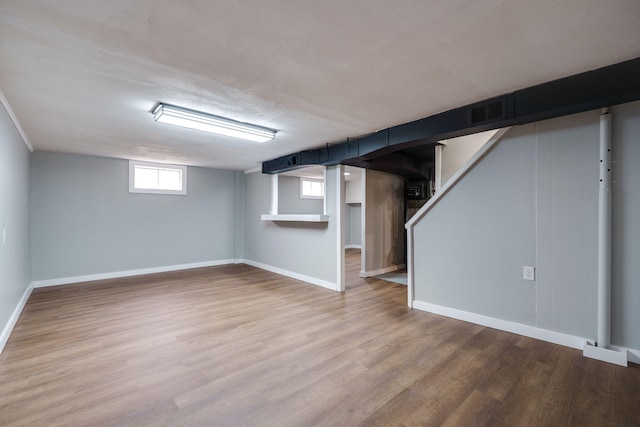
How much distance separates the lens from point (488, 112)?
100 inches

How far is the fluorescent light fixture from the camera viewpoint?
268 cm

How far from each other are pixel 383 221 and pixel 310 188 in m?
3.02

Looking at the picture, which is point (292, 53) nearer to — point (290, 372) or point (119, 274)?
point (290, 372)

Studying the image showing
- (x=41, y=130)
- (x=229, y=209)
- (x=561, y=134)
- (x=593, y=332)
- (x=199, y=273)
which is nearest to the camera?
(x=593, y=332)

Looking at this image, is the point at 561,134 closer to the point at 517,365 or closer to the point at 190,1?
the point at 517,365

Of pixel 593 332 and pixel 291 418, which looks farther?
pixel 593 332

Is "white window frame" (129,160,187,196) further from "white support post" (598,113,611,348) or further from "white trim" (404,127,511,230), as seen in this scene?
"white support post" (598,113,611,348)

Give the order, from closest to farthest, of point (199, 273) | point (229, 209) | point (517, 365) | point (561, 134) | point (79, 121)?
point (517, 365) → point (561, 134) → point (79, 121) → point (199, 273) → point (229, 209)

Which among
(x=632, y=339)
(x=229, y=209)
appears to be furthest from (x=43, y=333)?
(x=632, y=339)

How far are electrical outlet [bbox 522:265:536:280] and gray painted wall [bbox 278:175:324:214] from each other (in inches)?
218

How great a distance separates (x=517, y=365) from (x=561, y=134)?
2.05 meters

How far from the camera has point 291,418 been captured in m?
1.63

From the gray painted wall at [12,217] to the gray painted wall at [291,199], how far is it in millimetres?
4578

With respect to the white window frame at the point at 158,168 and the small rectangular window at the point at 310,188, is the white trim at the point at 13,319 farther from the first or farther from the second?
the small rectangular window at the point at 310,188
